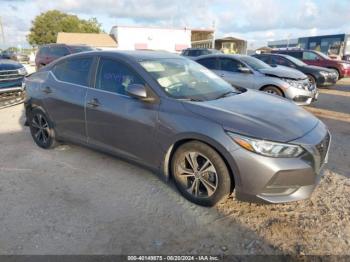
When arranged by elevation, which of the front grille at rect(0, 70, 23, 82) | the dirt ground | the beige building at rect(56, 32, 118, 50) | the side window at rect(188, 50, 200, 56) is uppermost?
the beige building at rect(56, 32, 118, 50)

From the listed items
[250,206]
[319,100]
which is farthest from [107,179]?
[319,100]

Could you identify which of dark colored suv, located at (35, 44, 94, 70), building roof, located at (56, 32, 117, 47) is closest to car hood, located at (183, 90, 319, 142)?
dark colored suv, located at (35, 44, 94, 70)

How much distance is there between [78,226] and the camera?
2887mm

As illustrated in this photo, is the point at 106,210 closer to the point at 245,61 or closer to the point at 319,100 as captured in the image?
the point at 245,61

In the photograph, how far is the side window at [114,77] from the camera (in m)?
3.61

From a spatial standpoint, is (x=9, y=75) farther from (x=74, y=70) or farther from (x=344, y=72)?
(x=344, y=72)

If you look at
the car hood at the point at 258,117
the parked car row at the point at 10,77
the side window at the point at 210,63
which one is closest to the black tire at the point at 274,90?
the side window at the point at 210,63

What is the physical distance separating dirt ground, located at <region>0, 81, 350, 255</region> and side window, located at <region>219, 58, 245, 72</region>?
4.52 metres

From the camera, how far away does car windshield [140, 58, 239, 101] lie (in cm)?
347

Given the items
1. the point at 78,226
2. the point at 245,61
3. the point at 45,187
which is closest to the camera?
the point at 78,226

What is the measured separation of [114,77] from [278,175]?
91.4 inches

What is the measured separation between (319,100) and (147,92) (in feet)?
25.9

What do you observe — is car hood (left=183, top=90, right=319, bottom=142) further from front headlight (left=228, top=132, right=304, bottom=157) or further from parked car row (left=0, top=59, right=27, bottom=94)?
parked car row (left=0, top=59, right=27, bottom=94)

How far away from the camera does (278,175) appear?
8.84 ft
